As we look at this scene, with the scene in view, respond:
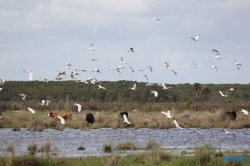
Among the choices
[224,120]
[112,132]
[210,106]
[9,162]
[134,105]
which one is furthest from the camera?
[134,105]

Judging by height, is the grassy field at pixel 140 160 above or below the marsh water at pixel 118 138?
below

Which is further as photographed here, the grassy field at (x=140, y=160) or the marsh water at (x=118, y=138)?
the marsh water at (x=118, y=138)

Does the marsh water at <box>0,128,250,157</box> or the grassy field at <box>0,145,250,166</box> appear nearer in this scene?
the grassy field at <box>0,145,250,166</box>

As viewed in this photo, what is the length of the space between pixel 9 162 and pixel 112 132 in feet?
57.0

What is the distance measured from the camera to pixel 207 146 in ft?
66.4

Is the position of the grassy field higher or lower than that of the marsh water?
lower

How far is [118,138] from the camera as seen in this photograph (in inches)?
1248

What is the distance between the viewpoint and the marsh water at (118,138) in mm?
27300

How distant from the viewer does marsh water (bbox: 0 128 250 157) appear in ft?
89.6

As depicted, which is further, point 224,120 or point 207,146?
point 224,120

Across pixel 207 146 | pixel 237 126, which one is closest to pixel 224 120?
pixel 237 126

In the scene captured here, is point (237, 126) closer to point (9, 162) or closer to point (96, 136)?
point (96, 136)

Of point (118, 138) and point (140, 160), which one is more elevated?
point (118, 138)

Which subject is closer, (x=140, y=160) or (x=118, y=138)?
(x=140, y=160)
